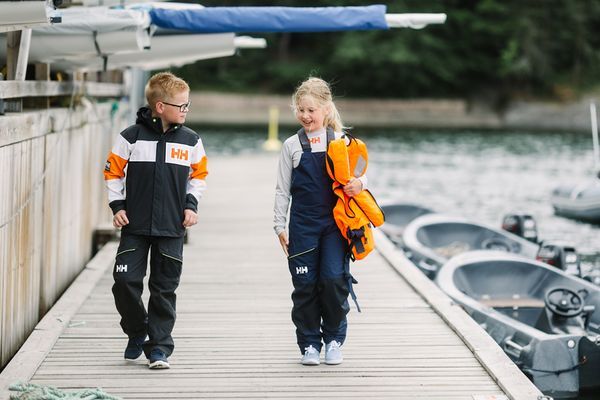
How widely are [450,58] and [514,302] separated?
58.2 meters

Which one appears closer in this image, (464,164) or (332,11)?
(332,11)

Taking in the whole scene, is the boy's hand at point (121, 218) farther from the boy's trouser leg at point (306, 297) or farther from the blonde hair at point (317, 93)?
the blonde hair at point (317, 93)

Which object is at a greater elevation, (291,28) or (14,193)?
(291,28)

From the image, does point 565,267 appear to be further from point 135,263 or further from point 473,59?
point 473,59

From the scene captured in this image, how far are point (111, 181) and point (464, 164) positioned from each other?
2980 centimetres

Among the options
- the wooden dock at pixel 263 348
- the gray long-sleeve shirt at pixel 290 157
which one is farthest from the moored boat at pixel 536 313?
the gray long-sleeve shirt at pixel 290 157

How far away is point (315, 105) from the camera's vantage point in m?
5.37

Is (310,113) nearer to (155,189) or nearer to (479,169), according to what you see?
(155,189)

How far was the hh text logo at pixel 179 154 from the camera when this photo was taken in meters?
5.29

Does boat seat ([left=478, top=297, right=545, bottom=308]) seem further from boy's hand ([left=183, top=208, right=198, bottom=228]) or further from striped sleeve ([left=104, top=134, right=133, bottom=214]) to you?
striped sleeve ([left=104, top=134, right=133, bottom=214])

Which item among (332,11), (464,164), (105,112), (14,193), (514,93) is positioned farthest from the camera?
(514,93)

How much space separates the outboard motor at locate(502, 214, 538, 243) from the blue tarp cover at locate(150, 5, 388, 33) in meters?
6.98

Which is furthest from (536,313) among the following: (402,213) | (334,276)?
(402,213)

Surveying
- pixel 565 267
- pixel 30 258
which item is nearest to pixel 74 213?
pixel 30 258
